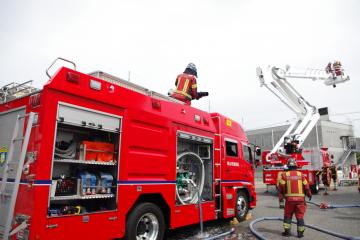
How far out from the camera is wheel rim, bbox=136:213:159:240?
5227 millimetres

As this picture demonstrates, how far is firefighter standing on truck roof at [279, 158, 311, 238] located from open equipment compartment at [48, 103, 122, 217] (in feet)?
14.0

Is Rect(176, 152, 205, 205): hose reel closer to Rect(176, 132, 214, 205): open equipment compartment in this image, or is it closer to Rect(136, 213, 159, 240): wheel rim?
Rect(176, 132, 214, 205): open equipment compartment

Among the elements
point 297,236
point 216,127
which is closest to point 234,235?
point 297,236

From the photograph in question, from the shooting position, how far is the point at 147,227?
5.41m

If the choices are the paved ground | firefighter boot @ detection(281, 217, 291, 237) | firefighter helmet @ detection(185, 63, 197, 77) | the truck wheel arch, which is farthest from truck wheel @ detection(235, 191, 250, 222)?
firefighter helmet @ detection(185, 63, 197, 77)

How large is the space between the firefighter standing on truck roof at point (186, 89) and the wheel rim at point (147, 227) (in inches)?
129

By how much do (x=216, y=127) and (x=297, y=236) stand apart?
3.18m

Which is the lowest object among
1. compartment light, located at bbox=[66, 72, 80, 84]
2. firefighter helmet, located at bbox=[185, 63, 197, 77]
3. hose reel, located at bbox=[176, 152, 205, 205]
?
hose reel, located at bbox=[176, 152, 205, 205]

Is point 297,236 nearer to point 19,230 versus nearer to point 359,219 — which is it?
point 359,219

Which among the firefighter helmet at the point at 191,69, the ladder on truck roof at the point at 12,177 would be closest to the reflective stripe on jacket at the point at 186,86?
the firefighter helmet at the point at 191,69

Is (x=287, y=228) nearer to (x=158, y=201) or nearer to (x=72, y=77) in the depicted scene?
(x=158, y=201)

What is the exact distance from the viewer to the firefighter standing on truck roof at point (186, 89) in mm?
7719

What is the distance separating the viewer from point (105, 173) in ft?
15.7

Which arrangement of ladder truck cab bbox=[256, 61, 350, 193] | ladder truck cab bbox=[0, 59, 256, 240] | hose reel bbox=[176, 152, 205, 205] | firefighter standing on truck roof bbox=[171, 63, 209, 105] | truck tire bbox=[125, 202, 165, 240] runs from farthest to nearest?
ladder truck cab bbox=[256, 61, 350, 193], firefighter standing on truck roof bbox=[171, 63, 209, 105], hose reel bbox=[176, 152, 205, 205], truck tire bbox=[125, 202, 165, 240], ladder truck cab bbox=[0, 59, 256, 240]
